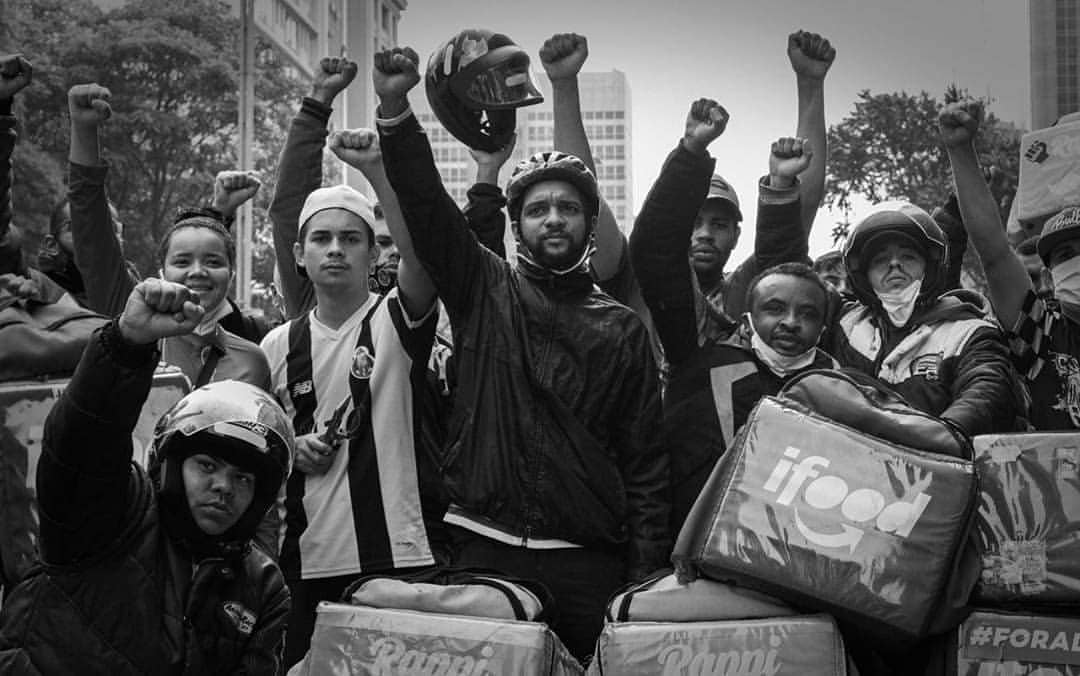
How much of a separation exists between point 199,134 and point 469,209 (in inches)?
1038

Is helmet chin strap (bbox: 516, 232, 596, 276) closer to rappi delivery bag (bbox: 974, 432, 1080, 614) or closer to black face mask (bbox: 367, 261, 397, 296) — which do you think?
rappi delivery bag (bbox: 974, 432, 1080, 614)

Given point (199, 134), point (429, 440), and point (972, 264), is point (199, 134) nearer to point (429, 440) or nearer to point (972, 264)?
point (972, 264)

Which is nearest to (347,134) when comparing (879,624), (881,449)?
(881,449)

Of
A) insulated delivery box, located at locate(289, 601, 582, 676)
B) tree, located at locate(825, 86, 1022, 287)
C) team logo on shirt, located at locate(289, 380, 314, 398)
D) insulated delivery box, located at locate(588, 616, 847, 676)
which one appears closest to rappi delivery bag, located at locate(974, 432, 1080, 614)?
insulated delivery box, located at locate(588, 616, 847, 676)

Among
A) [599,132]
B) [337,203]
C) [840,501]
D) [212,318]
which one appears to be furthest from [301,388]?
[599,132]

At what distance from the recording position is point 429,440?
4.64m

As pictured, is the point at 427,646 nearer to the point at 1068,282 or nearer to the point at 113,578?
the point at 113,578

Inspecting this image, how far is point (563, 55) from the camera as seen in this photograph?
17.3 feet

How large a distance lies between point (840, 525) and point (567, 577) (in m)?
0.87

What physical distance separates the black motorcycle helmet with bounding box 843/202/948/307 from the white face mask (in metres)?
0.41

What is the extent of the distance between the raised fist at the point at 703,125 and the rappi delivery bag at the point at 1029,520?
4.59 feet

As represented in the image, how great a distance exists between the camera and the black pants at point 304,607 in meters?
4.49

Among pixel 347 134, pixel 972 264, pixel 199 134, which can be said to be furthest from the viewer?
pixel 199 134

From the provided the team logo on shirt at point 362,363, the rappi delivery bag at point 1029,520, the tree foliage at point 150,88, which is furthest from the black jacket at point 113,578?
the tree foliage at point 150,88
